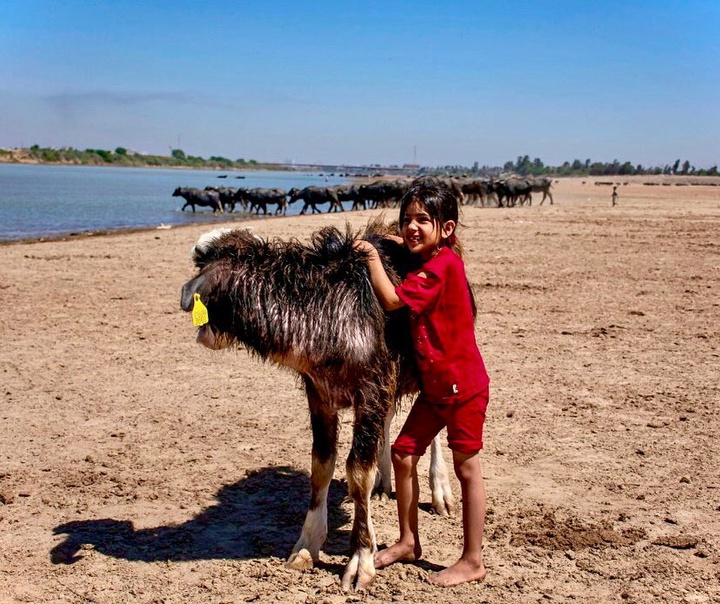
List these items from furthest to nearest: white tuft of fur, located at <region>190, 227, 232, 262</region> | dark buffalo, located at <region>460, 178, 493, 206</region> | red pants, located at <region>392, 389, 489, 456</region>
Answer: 1. dark buffalo, located at <region>460, 178, 493, 206</region>
2. white tuft of fur, located at <region>190, 227, 232, 262</region>
3. red pants, located at <region>392, 389, 489, 456</region>

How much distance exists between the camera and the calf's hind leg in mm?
4395

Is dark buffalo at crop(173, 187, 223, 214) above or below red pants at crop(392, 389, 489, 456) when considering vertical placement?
below

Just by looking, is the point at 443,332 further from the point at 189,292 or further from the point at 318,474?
the point at 189,292

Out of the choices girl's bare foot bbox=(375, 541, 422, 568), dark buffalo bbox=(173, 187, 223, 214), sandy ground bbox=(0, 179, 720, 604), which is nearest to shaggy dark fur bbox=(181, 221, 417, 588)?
girl's bare foot bbox=(375, 541, 422, 568)

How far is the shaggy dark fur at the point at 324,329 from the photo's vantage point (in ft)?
13.6

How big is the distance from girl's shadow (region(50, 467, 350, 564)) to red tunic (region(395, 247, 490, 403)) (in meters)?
1.29

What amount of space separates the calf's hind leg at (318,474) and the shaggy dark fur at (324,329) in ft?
0.12

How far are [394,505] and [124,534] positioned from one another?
68.9 inches

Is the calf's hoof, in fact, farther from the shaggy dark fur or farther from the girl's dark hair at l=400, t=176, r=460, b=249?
the girl's dark hair at l=400, t=176, r=460, b=249

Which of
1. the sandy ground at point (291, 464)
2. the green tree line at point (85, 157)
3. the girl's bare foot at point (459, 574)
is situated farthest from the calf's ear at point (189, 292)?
the green tree line at point (85, 157)

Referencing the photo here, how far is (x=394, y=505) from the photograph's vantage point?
526cm

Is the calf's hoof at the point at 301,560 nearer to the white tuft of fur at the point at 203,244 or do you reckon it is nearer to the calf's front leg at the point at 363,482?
the calf's front leg at the point at 363,482

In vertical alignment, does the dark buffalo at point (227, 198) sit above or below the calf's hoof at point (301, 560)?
below

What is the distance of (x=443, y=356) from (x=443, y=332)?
126 mm
